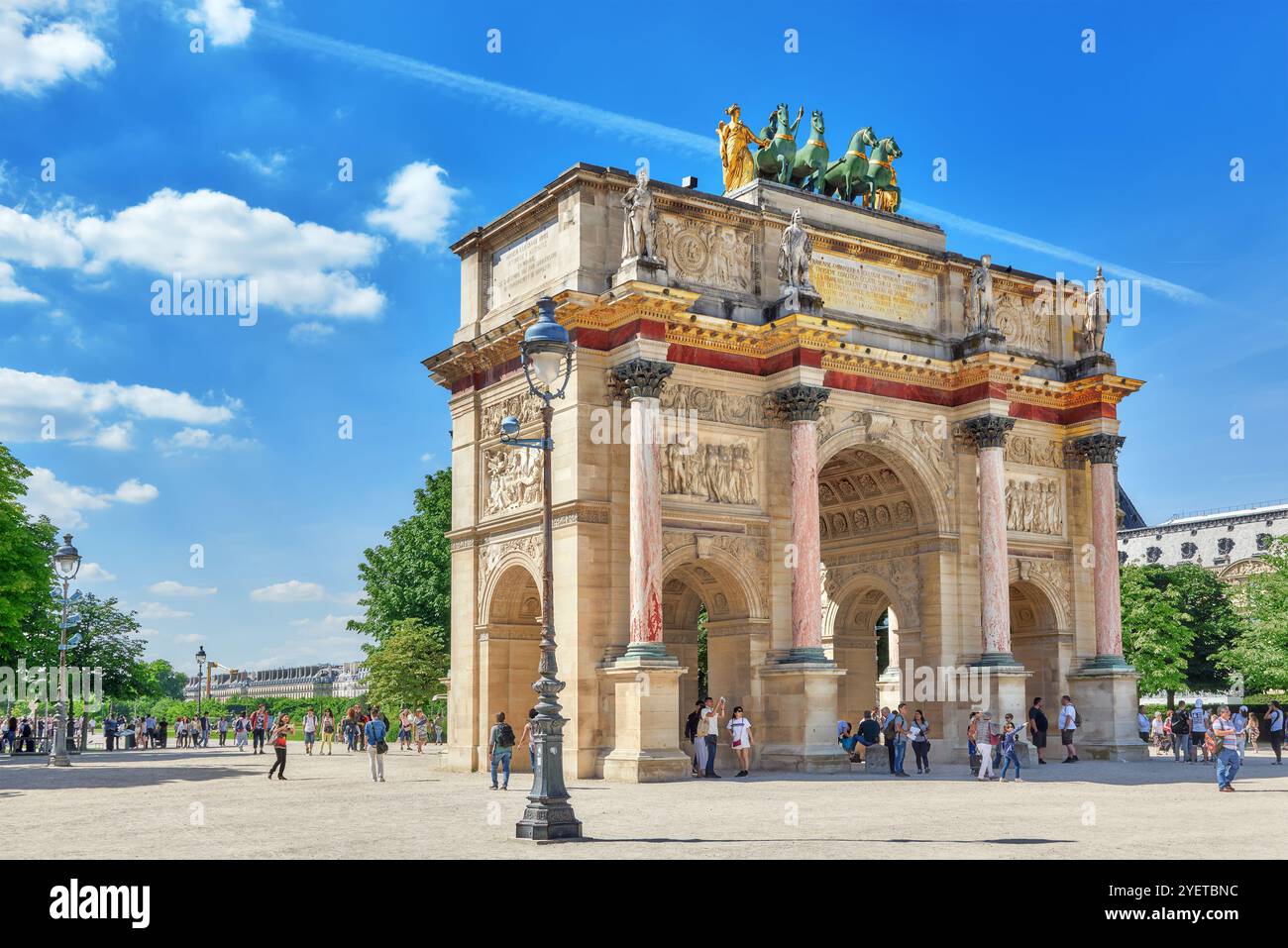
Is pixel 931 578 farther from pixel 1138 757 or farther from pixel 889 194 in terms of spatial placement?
pixel 889 194

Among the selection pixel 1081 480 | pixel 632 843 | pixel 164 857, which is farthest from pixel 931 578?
pixel 164 857

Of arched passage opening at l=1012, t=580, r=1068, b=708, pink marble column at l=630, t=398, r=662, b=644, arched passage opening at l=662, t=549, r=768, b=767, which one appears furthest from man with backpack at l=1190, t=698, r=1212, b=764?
pink marble column at l=630, t=398, r=662, b=644

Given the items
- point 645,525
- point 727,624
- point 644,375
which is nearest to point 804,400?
point 644,375

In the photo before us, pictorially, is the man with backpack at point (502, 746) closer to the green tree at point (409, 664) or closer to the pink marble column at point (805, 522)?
the pink marble column at point (805, 522)

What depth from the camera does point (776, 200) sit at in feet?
129

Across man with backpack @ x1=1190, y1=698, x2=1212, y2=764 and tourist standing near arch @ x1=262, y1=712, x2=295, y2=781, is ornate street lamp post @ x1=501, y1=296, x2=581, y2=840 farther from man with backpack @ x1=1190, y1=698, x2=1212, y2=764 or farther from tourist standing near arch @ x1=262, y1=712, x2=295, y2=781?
man with backpack @ x1=1190, y1=698, x2=1212, y2=764

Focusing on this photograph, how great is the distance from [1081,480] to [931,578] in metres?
7.61

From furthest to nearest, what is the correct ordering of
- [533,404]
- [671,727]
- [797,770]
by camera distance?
[533,404] < [797,770] < [671,727]

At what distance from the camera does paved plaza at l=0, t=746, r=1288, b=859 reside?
16719 mm

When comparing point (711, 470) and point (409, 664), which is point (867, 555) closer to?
point (711, 470)

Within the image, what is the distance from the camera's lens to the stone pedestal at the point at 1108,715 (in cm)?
4166

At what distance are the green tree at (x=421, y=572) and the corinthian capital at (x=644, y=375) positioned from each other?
97.7 ft

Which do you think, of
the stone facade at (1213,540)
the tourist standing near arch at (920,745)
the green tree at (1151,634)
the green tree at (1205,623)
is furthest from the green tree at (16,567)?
the stone facade at (1213,540)

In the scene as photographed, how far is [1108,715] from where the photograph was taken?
138 ft
